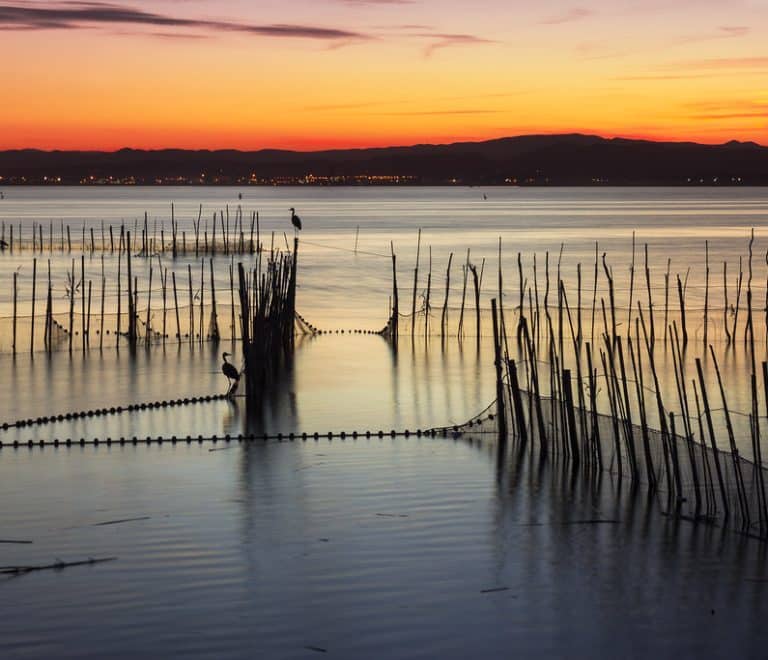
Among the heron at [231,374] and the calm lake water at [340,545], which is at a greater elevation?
the heron at [231,374]

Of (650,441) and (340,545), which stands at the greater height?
(650,441)

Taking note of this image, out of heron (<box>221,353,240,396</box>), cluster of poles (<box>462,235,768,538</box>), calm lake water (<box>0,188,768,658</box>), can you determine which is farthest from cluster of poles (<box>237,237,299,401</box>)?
cluster of poles (<box>462,235,768,538</box>)

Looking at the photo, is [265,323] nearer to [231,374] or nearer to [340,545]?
[231,374]

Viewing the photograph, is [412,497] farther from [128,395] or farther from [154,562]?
[128,395]

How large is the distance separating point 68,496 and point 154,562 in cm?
227

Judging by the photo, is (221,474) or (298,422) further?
(298,422)

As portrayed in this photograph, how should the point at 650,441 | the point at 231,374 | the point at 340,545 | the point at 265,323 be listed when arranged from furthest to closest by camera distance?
the point at 265,323 < the point at 231,374 < the point at 650,441 < the point at 340,545

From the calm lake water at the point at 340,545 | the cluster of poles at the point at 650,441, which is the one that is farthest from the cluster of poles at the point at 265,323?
the cluster of poles at the point at 650,441

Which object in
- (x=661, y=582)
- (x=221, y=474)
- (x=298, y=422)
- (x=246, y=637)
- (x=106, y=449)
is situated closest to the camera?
(x=246, y=637)

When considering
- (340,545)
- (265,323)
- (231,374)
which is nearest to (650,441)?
(340,545)

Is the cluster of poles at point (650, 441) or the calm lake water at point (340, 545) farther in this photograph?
the cluster of poles at point (650, 441)

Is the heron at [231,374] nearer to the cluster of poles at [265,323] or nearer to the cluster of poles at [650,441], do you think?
the cluster of poles at [265,323]

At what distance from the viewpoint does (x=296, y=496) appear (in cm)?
952

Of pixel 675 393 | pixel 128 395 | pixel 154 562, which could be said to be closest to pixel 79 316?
pixel 128 395
